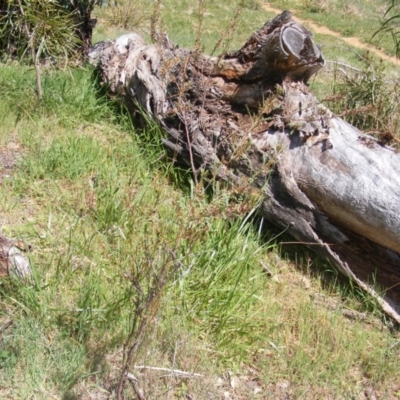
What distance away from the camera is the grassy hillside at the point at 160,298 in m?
3.07

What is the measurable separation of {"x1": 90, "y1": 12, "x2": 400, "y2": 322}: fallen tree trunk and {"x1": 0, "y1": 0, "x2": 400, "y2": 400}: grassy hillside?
0.75ft

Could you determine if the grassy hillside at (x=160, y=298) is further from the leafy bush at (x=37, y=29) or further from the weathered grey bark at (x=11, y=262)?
the leafy bush at (x=37, y=29)

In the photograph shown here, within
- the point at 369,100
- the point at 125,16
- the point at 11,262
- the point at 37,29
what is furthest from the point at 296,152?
the point at 125,16

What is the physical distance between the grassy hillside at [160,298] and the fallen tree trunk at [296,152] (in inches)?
9.0

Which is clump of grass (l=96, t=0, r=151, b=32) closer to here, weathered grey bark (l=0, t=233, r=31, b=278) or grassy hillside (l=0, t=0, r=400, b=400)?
grassy hillside (l=0, t=0, r=400, b=400)

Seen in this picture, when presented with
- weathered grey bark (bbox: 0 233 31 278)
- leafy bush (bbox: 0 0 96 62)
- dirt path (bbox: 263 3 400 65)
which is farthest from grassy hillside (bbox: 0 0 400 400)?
dirt path (bbox: 263 3 400 65)

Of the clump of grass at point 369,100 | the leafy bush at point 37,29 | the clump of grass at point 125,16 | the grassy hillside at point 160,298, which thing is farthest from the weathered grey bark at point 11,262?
the clump of grass at point 125,16

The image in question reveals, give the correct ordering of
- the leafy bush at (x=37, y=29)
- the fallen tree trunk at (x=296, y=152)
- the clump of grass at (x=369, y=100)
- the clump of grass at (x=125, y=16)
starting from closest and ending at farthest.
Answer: the fallen tree trunk at (x=296, y=152) < the clump of grass at (x=369, y=100) < the leafy bush at (x=37, y=29) < the clump of grass at (x=125, y=16)

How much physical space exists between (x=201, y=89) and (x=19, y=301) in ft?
7.94

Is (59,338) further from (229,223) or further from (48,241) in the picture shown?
(229,223)

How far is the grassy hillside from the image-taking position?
3074 mm

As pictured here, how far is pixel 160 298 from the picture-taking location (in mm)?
2842

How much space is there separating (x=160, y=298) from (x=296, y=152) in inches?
79.7

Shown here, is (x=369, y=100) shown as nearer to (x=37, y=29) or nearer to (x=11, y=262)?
(x=37, y=29)
